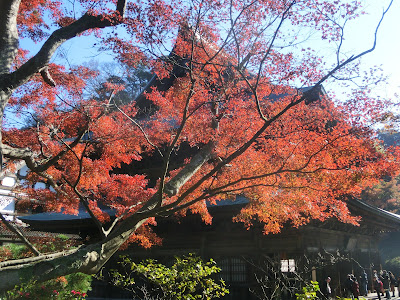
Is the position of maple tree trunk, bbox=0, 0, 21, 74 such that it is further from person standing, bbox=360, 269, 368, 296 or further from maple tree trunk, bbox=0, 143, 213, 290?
person standing, bbox=360, 269, 368, 296

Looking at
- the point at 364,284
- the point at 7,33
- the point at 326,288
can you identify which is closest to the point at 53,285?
the point at 7,33

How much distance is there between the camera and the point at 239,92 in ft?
30.9

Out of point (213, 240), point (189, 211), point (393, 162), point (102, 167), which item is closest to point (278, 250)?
point (213, 240)

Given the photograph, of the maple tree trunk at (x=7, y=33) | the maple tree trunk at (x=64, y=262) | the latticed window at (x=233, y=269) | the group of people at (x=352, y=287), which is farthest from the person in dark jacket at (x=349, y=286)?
the maple tree trunk at (x=7, y=33)

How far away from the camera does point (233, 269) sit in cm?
1105

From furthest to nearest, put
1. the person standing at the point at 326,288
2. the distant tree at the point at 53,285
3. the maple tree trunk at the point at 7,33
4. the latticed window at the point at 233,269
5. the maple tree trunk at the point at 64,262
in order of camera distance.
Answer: the latticed window at the point at 233,269
the person standing at the point at 326,288
the distant tree at the point at 53,285
the maple tree trunk at the point at 7,33
the maple tree trunk at the point at 64,262

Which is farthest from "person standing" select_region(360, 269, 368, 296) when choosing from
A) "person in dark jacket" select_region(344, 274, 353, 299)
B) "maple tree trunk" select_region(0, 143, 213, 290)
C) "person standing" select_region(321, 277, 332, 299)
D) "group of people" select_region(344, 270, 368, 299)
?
"maple tree trunk" select_region(0, 143, 213, 290)

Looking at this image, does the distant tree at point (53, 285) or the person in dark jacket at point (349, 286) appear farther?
the person in dark jacket at point (349, 286)

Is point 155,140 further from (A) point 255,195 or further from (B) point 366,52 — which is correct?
(B) point 366,52

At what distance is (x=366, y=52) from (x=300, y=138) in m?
3.20

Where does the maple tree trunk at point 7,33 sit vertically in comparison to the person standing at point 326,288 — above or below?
above

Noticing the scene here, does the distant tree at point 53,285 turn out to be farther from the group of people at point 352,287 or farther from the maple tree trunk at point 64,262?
the group of people at point 352,287

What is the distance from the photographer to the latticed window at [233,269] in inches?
428

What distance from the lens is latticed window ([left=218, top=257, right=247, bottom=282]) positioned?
35.7 ft
